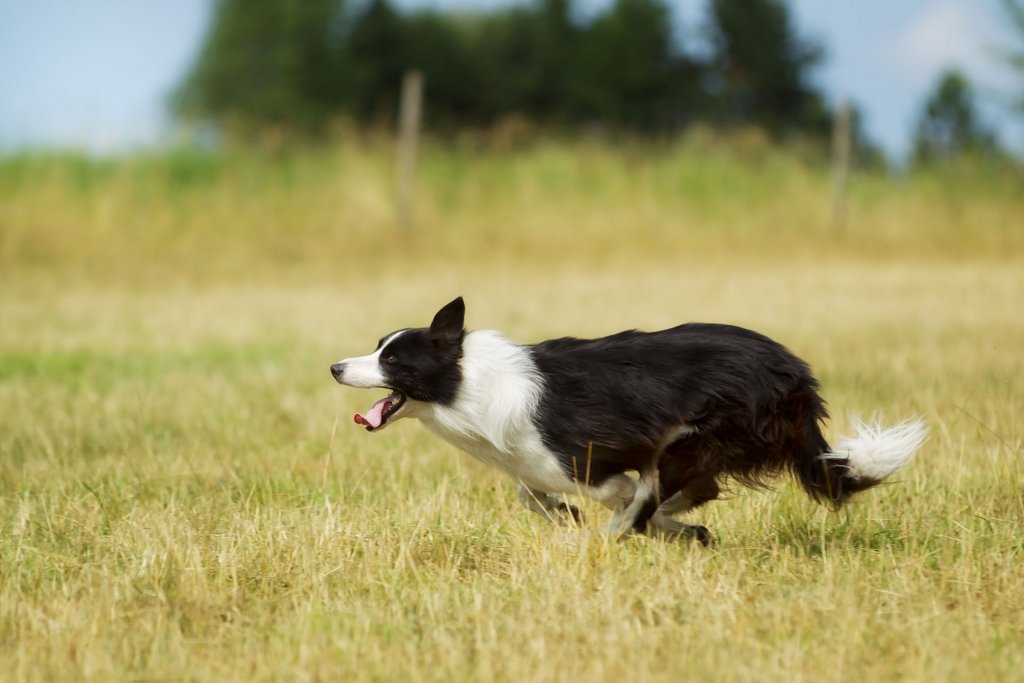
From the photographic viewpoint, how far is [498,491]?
15.4 ft

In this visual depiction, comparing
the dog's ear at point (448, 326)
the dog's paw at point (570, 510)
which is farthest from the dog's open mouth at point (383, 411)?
the dog's paw at point (570, 510)

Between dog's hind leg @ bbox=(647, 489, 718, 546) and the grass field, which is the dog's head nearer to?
the grass field

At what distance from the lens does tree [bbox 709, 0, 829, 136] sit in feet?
115

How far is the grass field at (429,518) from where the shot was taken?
3.08m

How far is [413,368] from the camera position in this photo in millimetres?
4016

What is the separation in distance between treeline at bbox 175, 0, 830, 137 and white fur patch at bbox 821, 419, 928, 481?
29.1m

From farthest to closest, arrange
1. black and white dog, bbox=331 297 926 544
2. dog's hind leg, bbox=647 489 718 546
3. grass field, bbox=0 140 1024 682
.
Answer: dog's hind leg, bbox=647 489 718 546, black and white dog, bbox=331 297 926 544, grass field, bbox=0 140 1024 682

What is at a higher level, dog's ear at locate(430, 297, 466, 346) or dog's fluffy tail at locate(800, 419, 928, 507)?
dog's ear at locate(430, 297, 466, 346)

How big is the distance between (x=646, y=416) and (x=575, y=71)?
3245 cm

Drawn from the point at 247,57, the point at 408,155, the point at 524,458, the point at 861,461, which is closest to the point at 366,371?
the point at 524,458

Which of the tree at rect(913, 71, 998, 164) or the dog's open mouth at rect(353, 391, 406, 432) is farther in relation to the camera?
the tree at rect(913, 71, 998, 164)

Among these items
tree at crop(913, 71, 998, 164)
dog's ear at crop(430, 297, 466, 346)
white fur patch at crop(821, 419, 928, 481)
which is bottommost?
white fur patch at crop(821, 419, 928, 481)

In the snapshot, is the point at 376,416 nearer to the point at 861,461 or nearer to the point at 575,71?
A: the point at 861,461

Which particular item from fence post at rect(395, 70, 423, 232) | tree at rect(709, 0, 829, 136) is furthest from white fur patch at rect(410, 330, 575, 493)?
tree at rect(709, 0, 829, 136)
